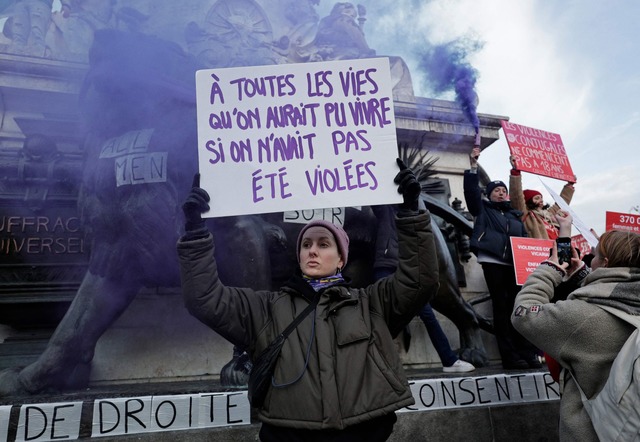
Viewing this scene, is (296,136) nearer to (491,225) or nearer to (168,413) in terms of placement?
(168,413)

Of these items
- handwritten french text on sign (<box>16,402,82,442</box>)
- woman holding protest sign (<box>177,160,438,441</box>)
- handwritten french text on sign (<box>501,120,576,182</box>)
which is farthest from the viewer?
handwritten french text on sign (<box>501,120,576,182</box>)

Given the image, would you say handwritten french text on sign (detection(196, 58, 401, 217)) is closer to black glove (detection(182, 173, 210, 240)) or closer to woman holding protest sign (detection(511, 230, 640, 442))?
black glove (detection(182, 173, 210, 240))

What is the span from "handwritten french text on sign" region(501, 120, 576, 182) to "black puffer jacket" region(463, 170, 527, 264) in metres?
0.89

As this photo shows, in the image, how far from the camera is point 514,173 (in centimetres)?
536

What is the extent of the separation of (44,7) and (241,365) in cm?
561

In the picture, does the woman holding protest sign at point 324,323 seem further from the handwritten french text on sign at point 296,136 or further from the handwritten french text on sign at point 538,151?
the handwritten french text on sign at point 538,151

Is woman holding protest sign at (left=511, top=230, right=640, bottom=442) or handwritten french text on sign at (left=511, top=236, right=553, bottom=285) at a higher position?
handwritten french text on sign at (left=511, top=236, right=553, bottom=285)

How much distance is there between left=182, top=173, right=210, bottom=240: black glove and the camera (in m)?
1.90

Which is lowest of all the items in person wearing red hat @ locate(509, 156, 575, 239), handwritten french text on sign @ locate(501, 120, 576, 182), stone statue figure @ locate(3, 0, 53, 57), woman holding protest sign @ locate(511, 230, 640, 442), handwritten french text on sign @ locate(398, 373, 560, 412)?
handwritten french text on sign @ locate(398, 373, 560, 412)

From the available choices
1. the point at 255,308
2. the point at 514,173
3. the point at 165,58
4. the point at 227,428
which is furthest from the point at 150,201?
the point at 514,173

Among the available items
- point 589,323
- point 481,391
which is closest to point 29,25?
point 481,391

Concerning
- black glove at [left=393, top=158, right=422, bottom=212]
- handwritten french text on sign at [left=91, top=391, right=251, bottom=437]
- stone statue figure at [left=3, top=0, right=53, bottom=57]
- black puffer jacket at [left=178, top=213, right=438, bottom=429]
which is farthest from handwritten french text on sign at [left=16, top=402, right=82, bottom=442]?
stone statue figure at [left=3, top=0, right=53, bottom=57]

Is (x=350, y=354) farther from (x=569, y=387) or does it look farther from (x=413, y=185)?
(x=569, y=387)

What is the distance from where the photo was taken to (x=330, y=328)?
1.78m
